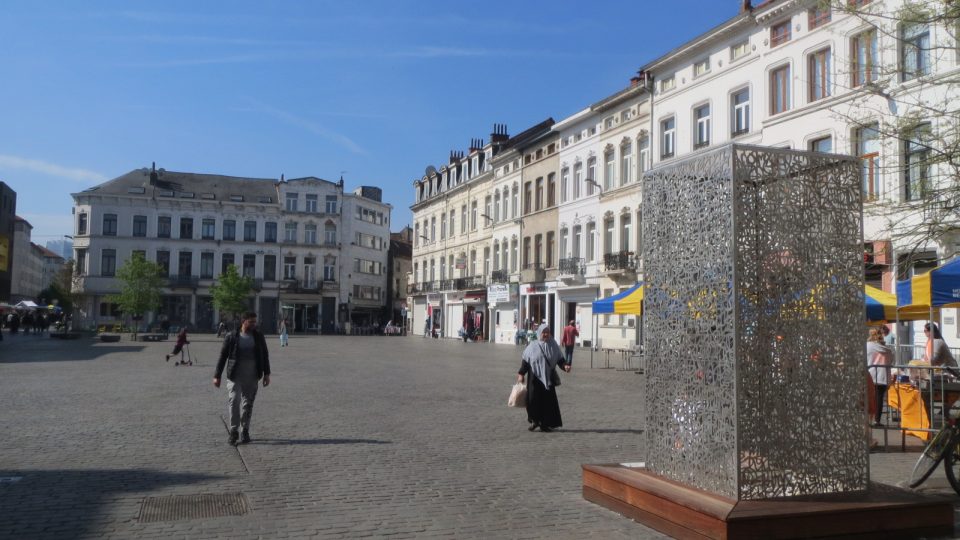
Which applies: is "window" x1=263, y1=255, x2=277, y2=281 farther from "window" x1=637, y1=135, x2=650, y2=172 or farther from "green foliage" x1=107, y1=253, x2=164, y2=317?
"window" x1=637, y1=135, x2=650, y2=172

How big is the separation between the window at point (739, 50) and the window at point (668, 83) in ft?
12.6

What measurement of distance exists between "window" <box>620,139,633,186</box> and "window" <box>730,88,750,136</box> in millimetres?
7761

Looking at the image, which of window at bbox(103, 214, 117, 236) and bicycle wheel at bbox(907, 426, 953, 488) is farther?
window at bbox(103, 214, 117, 236)

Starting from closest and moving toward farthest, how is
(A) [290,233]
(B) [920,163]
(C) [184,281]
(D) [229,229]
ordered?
1. (B) [920,163]
2. (C) [184,281]
3. (D) [229,229]
4. (A) [290,233]

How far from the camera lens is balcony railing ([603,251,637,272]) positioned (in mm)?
37344

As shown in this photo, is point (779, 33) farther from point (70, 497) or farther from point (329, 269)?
point (329, 269)

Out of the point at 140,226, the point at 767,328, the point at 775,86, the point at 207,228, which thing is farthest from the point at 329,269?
the point at 767,328

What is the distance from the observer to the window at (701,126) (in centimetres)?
3252

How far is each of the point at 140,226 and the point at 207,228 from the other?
19.4 ft

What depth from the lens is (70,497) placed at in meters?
6.90

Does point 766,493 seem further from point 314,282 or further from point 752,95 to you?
point 314,282

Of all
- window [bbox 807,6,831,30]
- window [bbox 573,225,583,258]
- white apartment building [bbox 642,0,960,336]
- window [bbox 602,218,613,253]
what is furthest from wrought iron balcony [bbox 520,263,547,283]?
window [bbox 807,6,831,30]

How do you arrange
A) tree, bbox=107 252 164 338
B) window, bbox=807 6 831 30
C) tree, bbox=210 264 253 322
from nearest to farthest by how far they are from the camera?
window, bbox=807 6 831 30, tree, bbox=107 252 164 338, tree, bbox=210 264 253 322

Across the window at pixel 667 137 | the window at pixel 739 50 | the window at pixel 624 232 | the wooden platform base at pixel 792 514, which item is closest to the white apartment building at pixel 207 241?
the window at pixel 624 232
